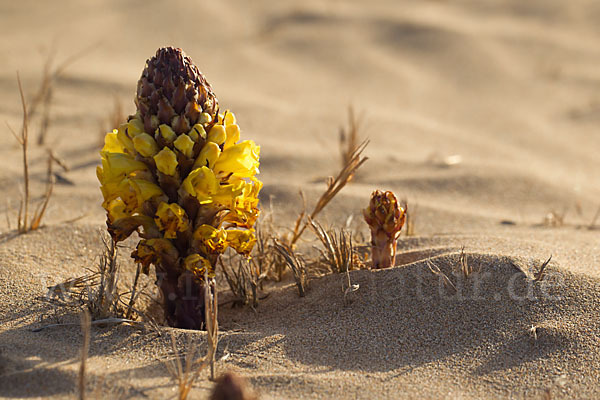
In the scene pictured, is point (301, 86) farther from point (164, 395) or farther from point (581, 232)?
point (164, 395)

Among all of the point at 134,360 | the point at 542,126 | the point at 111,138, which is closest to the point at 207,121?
the point at 111,138

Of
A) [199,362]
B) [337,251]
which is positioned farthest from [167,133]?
[337,251]

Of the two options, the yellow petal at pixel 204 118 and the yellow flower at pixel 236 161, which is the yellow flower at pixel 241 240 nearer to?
the yellow flower at pixel 236 161

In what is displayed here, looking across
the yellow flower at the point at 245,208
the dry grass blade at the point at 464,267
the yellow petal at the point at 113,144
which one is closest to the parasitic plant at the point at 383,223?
the dry grass blade at the point at 464,267

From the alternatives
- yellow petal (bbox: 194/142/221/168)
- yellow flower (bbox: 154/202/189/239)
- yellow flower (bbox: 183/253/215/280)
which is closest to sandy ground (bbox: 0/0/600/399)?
yellow flower (bbox: 183/253/215/280)

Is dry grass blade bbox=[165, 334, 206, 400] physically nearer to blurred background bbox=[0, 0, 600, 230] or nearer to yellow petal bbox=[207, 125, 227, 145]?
yellow petal bbox=[207, 125, 227, 145]

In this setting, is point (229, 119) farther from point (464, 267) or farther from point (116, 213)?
point (464, 267)
